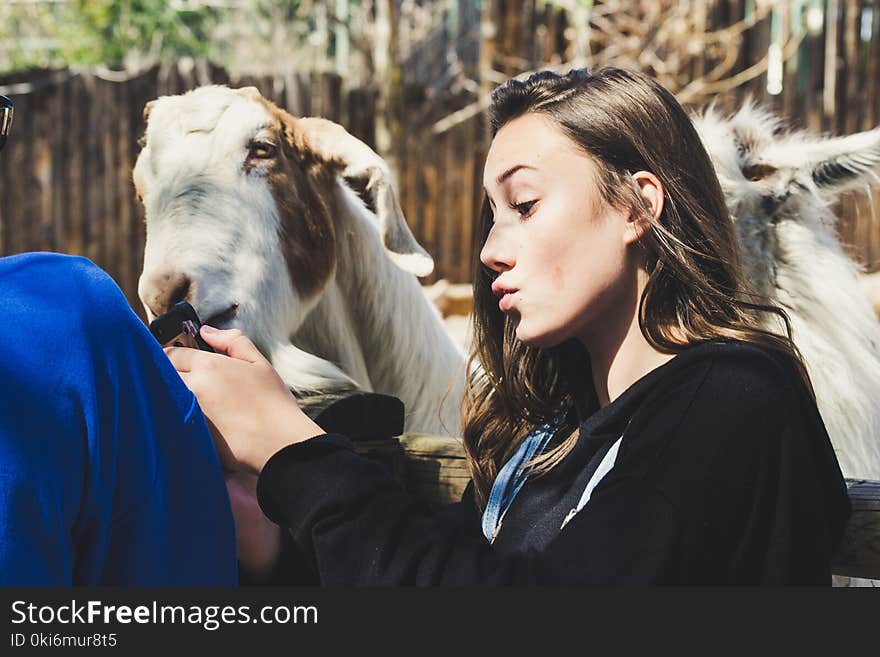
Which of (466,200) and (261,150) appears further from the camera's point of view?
(466,200)

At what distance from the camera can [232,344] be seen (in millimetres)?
1521

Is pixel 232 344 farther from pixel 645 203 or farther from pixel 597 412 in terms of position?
pixel 645 203

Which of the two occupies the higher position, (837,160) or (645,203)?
(645,203)

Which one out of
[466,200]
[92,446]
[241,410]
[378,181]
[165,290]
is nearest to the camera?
[92,446]

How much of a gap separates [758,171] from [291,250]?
4.66 ft

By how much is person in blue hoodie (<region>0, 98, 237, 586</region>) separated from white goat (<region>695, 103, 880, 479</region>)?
1787 millimetres

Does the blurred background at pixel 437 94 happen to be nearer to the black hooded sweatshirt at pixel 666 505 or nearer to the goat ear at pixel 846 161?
the goat ear at pixel 846 161

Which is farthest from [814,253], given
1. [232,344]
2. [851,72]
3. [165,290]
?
[851,72]

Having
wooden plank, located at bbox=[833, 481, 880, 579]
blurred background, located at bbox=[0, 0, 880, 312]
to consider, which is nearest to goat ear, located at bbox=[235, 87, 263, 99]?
wooden plank, located at bbox=[833, 481, 880, 579]

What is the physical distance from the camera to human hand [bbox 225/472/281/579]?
1.56m

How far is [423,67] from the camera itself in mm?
13102

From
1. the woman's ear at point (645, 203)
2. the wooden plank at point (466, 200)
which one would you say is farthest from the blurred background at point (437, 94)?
the woman's ear at point (645, 203)

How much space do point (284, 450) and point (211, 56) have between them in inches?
556

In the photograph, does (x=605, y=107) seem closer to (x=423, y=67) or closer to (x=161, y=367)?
(x=161, y=367)
